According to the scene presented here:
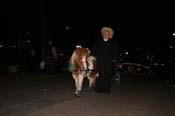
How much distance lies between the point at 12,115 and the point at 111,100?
425 centimetres

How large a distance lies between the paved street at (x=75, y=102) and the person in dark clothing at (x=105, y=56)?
0.70 meters

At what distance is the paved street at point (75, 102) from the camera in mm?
10773

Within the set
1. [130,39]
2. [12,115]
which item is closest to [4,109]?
[12,115]

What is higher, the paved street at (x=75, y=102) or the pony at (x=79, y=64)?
the pony at (x=79, y=64)

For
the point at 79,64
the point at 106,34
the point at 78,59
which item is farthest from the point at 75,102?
the point at 106,34

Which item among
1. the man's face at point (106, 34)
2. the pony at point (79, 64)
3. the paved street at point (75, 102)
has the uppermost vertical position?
the man's face at point (106, 34)

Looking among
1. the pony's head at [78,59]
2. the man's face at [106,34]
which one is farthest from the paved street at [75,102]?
the man's face at [106,34]

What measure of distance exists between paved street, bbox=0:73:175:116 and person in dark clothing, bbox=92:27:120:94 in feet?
2.29

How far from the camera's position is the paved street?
10.8 metres

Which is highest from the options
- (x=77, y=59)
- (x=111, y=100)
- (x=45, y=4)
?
(x=45, y=4)

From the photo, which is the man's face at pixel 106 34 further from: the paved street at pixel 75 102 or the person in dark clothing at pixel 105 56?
the paved street at pixel 75 102

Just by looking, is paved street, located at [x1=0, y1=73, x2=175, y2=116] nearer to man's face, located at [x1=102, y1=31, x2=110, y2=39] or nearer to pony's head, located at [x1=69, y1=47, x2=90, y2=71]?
pony's head, located at [x1=69, y1=47, x2=90, y2=71]

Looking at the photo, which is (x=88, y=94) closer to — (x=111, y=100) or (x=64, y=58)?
(x=111, y=100)

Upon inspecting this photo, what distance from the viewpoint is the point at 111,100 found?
525 inches
